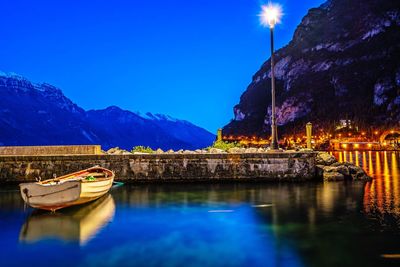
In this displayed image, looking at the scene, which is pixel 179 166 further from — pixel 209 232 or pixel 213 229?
pixel 209 232

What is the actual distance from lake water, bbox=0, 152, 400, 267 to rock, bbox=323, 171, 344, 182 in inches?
83.8

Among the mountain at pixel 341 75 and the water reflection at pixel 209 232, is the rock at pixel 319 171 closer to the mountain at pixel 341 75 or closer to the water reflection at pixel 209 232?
the water reflection at pixel 209 232

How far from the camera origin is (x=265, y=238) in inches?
373

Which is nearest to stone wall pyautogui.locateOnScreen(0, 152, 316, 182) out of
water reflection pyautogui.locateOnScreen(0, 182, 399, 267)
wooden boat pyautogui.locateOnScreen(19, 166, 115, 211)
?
water reflection pyautogui.locateOnScreen(0, 182, 399, 267)

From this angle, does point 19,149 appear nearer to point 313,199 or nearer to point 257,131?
point 313,199

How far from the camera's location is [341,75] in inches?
5979

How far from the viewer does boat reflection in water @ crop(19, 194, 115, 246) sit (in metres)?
9.76

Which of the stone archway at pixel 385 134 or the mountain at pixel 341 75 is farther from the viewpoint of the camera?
the mountain at pixel 341 75

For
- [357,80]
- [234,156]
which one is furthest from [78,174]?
[357,80]

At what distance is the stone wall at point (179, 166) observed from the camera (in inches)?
725

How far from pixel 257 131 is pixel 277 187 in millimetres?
164361

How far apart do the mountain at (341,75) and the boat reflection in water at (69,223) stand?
119027mm

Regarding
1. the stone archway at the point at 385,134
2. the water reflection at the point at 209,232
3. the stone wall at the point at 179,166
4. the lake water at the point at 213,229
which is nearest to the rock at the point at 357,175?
the stone wall at the point at 179,166

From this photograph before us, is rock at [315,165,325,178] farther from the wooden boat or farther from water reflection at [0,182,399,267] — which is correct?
the wooden boat
